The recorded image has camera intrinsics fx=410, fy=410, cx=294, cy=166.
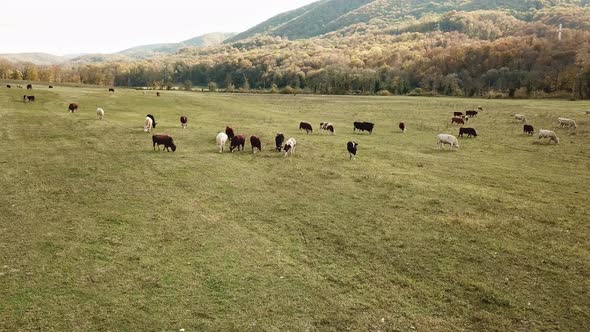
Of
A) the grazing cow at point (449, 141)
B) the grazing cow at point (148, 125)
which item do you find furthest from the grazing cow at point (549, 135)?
the grazing cow at point (148, 125)

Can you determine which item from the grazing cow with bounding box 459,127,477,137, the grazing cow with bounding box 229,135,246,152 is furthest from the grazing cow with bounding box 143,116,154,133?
the grazing cow with bounding box 459,127,477,137

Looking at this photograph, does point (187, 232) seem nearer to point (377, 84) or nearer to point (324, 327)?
point (324, 327)

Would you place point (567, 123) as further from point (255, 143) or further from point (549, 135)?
point (255, 143)

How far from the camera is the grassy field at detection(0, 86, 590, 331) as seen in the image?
1120 cm

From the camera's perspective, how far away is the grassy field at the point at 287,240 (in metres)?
11.2

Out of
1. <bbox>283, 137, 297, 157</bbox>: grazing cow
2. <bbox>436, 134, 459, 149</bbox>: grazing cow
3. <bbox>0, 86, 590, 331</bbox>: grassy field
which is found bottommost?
<bbox>0, 86, 590, 331</bbox>: grassy field

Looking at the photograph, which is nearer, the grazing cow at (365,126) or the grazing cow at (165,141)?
the grazing cow at (165,141)

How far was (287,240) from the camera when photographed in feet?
51.5

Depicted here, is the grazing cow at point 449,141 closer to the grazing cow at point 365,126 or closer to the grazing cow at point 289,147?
the grazing cow at point 365,126

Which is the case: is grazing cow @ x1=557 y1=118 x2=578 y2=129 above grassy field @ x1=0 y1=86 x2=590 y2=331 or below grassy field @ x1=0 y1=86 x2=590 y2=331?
above

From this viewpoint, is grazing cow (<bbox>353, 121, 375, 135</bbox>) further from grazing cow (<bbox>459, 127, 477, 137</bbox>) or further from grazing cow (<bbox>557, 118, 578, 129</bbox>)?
grazing cow (<bbox>557, 118, 578, 129</bbox>)

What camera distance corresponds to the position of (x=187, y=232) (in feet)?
52.9

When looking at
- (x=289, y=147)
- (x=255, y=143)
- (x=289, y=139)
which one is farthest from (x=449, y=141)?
(x=255, y=143)

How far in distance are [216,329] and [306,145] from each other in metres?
24.5
